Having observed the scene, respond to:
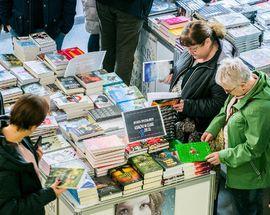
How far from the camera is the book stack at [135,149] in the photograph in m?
4.52

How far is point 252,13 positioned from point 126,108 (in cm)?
209

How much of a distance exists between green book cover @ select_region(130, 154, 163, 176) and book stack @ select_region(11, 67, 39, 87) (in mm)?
1433

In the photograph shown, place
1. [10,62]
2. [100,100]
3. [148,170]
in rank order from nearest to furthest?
[148,170] < [100,100] < [10,62]

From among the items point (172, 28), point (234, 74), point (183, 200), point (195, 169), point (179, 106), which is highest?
point (234, 74)

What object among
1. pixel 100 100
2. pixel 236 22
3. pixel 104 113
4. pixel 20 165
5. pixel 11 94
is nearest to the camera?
pixel 20 165

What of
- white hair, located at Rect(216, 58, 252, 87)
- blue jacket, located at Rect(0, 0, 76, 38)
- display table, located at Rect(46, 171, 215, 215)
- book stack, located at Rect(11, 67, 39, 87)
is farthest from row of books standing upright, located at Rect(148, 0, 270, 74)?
book stack, located at Rect(11, 67, 39, 87)

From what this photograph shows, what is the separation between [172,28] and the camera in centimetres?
636

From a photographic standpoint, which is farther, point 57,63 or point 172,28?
point 172,28

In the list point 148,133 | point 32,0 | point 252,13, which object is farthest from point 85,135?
point 252,13

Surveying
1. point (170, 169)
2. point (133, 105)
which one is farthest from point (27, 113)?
point (133, 105)

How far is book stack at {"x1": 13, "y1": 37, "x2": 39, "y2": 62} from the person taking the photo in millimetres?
5781

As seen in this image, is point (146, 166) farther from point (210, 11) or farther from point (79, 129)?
point (210, 11)

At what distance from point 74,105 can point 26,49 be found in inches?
39.7

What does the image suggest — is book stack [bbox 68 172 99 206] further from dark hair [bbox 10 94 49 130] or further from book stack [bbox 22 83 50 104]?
book stack [bbox 22 83 50 104]
